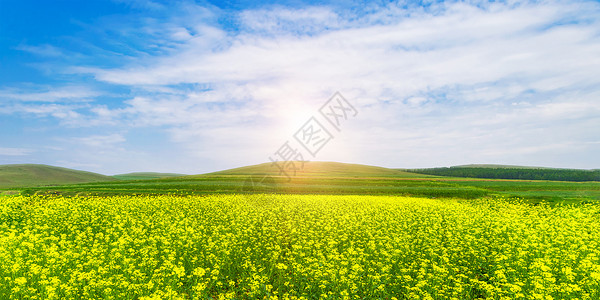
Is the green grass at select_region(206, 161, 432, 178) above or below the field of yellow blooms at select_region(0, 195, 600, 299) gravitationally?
above

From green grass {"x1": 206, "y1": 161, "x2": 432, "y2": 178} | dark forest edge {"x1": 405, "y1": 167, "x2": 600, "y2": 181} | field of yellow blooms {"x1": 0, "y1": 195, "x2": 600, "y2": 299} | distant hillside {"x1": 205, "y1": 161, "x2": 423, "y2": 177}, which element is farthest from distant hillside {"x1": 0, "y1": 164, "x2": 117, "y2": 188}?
dark forest edge {"x1": 405, "y1": 167, "x2": 600, "y2": 181}

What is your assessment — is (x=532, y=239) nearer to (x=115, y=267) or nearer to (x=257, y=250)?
(x=257, y=250)

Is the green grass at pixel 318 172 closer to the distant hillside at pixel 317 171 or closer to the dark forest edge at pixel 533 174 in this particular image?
the distant hillside at pixel 317 171

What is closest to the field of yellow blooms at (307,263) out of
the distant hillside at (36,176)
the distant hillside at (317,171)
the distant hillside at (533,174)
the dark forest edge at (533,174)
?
the distant hillside at (317,171)

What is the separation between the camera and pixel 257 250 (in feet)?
39.9

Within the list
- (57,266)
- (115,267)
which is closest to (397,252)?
(115,267)

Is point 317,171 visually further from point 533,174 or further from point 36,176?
point 36,176

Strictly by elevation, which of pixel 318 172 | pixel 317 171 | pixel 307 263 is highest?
pixel 317 171

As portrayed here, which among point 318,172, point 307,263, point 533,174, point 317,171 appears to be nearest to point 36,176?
point 317,171

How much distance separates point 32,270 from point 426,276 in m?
Answer: 11.7

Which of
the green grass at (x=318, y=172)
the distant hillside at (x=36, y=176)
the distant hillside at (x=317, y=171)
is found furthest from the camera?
the distant hillside at (x=36, y=176)

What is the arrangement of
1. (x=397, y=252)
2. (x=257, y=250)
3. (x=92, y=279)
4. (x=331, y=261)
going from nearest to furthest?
(x=92, y=279) < (x=331, y=261) < (x=397, y=252) < (x=257, y=250)

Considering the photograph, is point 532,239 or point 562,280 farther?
point 532,239

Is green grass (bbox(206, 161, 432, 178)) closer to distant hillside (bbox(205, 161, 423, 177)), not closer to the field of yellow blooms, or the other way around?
distant hillside (bbox(205, 161, 423, 177))
